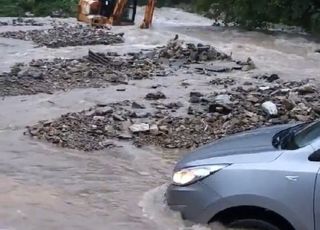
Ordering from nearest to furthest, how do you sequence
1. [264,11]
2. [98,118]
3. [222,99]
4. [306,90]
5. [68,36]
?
1. [98,118]
2. [222,99]
3. [306,90]
4. [68,36]
5. [264,11]

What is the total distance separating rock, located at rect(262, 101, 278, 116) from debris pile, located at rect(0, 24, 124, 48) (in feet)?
40.2

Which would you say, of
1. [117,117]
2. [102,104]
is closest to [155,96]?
[102,104]

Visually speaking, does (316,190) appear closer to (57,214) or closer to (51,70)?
(57,214)

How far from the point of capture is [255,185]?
15.6ft

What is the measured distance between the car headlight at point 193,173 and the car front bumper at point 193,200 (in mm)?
36

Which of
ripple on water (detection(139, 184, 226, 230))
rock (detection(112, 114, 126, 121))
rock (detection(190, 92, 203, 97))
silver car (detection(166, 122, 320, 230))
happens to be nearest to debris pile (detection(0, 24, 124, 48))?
rock (detection(190, 92, 203, 97))

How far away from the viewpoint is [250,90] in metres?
14.0

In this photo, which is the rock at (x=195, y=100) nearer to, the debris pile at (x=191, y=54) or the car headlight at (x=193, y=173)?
the debris pile at (x=191, y=54)

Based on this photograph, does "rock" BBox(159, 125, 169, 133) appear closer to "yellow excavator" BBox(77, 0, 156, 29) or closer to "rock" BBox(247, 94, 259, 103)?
"rock" BBox(247, 94, 259, 103)

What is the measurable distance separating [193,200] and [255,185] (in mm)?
516

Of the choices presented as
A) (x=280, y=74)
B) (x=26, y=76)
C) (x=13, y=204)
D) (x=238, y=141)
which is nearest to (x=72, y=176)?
(x=13, y=204)

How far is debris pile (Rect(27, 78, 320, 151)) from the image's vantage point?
Result: 1031 centimetres

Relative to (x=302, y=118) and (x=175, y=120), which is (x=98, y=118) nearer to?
(x=175, y=120)

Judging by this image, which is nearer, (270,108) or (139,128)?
(139,128)
